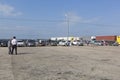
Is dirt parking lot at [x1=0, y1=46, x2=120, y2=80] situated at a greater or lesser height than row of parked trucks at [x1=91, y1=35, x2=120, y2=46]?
lesser

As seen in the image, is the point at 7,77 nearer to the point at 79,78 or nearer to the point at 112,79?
the point at 79,78

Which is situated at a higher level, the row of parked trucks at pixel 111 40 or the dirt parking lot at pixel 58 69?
the row of parked trucks at pixel 111 40

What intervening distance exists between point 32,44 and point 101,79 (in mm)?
65364

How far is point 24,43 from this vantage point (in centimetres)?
7519

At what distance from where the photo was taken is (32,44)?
78562 millimetres

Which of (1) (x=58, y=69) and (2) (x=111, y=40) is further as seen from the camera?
(2) (x=111, y=40)

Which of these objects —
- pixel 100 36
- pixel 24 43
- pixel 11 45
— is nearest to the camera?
pixel 11 45

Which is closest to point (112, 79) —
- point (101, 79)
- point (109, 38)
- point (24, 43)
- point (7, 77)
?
point (101, 79)

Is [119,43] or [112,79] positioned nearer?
[112,79]

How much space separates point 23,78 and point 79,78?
2.38 m

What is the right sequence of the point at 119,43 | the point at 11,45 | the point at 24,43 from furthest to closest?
the point at 119,43 → the point at 24,43 → the point at 11,45

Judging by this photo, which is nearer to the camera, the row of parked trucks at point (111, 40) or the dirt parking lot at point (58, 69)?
the dirt parking lot at point (58, 69)

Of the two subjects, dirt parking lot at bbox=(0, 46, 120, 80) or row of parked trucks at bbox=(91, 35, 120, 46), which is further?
row of parked trucks at bbox=(91, 35, 120, 46)

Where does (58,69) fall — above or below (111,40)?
below
